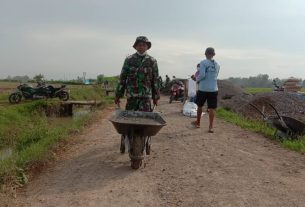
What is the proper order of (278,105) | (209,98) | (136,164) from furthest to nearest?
1. (278,105)
2. (209,98)
3. (136,164)

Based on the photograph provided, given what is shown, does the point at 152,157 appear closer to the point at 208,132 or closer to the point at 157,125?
the point at 157,125

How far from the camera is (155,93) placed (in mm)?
7535

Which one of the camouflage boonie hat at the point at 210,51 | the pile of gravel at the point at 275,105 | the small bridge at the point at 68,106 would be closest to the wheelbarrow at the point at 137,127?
the camouflage boonie hat at the point at 210,51

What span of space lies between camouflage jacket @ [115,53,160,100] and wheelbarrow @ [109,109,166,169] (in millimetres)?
570

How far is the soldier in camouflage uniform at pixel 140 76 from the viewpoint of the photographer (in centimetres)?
725

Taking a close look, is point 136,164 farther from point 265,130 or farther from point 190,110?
point 190,110

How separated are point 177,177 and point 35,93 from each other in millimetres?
19566

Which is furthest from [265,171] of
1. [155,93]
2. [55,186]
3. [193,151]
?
[55,186]

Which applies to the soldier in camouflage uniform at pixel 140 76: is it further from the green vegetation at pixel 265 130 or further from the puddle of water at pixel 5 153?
the puddle of water at pixel 5 153

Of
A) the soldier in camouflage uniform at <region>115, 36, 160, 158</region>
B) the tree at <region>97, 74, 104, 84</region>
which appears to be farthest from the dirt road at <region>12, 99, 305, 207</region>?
the tree at <region>97, 74, 104, 84</region>

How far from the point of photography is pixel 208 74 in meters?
10.4

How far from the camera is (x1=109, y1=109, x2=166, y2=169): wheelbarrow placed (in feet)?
21.3

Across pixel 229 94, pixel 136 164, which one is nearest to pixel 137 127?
pixel 136 164

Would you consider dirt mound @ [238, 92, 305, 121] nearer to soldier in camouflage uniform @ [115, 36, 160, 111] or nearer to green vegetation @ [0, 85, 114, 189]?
green vegetation @ [0, 85, 114, 189]
